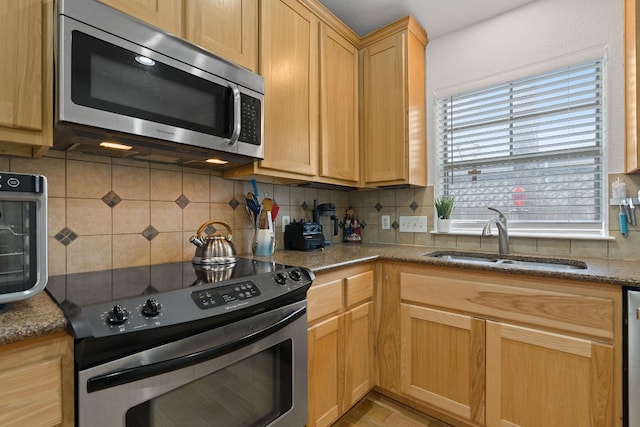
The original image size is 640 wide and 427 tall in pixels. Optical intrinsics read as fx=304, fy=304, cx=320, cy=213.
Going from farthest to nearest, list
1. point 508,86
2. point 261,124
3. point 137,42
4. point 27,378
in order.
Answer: point 508,86
point 261,124
point 137,42
point 27,378

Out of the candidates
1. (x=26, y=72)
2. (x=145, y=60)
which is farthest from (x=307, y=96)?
(x=26, y=72)

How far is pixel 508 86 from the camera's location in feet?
6.57

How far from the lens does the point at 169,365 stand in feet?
2.79

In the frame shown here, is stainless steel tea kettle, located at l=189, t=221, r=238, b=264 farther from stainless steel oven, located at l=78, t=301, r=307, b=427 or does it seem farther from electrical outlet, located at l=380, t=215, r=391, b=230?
electrical outlet, located at l=380, t=215, r=391, b=230

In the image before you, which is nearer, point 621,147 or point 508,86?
point 621,147

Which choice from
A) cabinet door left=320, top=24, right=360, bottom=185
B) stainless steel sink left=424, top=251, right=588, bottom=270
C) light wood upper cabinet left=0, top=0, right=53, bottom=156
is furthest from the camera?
cabinet door left=320, top=24, right=360, bottom=185

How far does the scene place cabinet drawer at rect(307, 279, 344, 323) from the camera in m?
1.40

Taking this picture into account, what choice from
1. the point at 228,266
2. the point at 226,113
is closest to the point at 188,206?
the point at 228,266

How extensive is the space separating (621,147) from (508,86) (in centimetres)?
72

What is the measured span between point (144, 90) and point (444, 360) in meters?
1.85

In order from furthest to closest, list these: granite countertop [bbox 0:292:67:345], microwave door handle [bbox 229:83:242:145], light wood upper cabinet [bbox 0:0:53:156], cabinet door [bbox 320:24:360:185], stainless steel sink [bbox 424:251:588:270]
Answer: cabinet door [bbox 320:24:360:185]
stainless steel sink [bbox 424:251:588:270]
microwave door handle [bbox 229:83:242:145]
light wood upper cabinet [bbox 0:0:53:156]
granite countertop [bbox 0:292:67:345]

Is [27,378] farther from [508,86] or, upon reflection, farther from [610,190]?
[508,86]

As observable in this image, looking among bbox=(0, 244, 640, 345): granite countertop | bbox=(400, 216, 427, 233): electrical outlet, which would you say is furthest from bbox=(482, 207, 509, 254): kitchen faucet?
bbox=(400, 216, 427, 233): electrical outlet

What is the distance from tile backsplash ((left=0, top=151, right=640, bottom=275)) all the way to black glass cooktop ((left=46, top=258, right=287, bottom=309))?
10 cm
